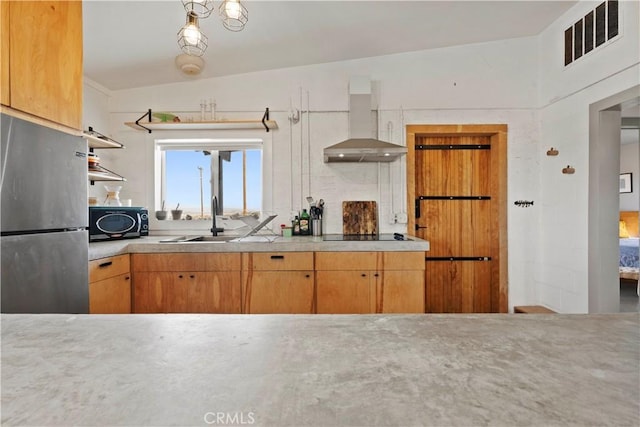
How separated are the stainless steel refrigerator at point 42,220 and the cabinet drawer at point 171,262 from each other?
0.77m

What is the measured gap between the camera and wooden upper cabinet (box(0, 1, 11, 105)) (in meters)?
1.29

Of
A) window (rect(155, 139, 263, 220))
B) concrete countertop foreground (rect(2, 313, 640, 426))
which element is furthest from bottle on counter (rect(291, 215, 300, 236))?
concrete countertop foreground (rect(2, 313, 640, 426))

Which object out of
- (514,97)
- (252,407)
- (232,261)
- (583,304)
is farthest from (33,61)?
(583,304)

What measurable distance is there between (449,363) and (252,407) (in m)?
0.31

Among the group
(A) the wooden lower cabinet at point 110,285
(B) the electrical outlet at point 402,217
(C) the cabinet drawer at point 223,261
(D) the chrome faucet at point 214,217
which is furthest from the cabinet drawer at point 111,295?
(B) the electrical outlet at point 402,217

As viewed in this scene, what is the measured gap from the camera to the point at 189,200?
329 cm

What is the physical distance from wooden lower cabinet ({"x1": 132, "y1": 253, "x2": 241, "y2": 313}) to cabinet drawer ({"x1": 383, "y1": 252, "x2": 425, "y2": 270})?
1181 mm

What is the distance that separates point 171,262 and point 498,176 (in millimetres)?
3130

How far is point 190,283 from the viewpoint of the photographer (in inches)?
96.4

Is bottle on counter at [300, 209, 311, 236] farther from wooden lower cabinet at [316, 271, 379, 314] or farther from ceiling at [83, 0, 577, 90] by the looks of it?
ceiling at [83, 0, 577, 90]

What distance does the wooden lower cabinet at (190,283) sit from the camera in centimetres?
245

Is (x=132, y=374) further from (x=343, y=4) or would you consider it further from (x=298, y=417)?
(x=343, y=4)

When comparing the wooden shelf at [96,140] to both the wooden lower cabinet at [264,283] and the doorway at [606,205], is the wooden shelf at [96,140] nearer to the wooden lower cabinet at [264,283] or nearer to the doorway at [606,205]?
the wooden lower cabinet at [264,283]

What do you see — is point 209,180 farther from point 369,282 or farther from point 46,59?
point 369,282
